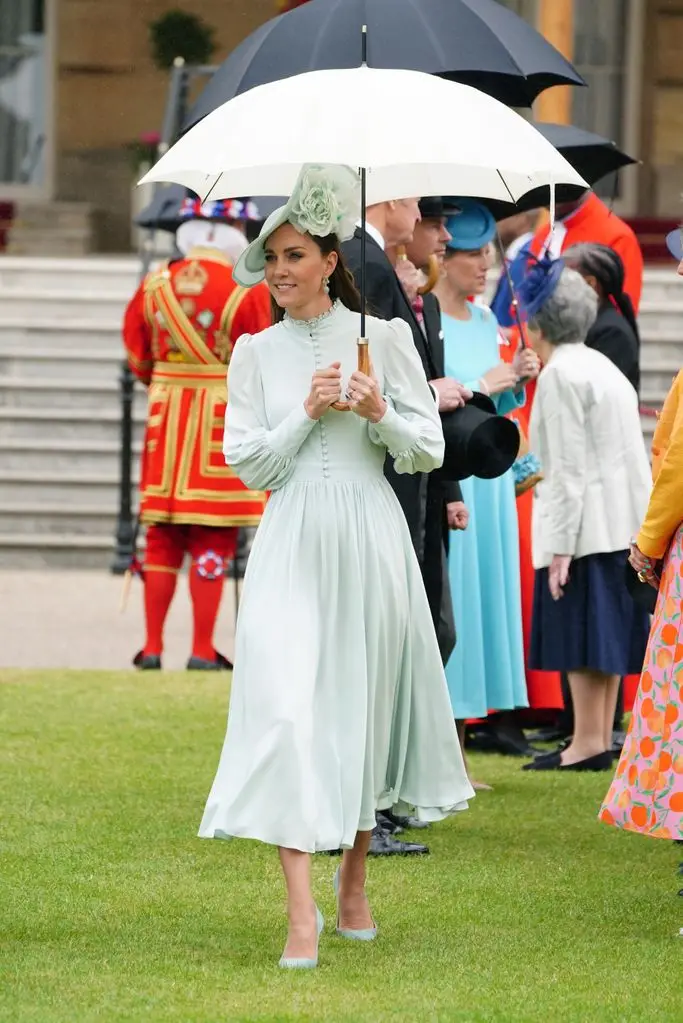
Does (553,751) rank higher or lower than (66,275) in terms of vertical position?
lower

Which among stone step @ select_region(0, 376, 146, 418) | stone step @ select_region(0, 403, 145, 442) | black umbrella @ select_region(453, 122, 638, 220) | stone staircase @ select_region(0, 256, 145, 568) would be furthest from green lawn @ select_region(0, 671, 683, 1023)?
stone step @ select_region(0, 376, 146, 418)

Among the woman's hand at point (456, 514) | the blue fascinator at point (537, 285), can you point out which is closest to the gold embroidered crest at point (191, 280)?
the blue fascinator at point (537, 285)

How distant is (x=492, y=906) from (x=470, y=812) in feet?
4.63

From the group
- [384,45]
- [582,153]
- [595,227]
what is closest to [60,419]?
[595,227]

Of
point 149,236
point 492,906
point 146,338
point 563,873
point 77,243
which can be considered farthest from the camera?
point 77,243

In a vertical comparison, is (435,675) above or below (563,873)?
above

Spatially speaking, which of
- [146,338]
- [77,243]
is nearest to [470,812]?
[146,338]

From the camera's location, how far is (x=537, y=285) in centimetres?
750

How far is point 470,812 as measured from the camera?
23.0 feet

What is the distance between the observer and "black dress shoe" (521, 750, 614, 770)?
25.3ft

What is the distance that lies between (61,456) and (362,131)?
33.2 feet

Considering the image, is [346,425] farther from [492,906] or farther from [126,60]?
[126,60]

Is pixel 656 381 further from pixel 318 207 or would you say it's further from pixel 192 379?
pixel 318 207

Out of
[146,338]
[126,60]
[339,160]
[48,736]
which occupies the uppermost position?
[126,60]
